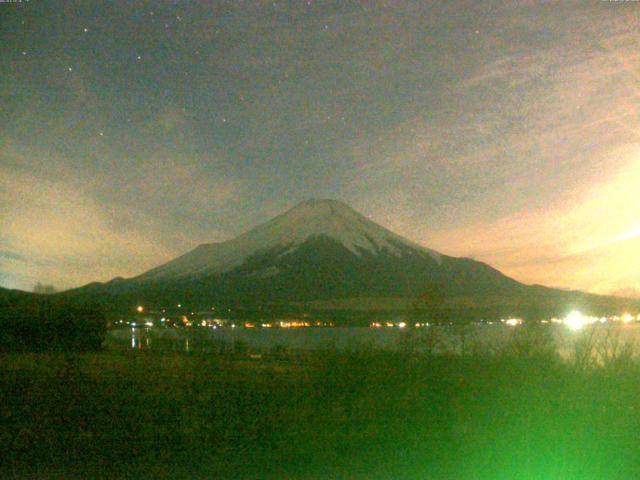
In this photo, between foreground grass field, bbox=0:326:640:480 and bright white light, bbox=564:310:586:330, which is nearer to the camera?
foreground grass field, bbox=0:326:640:480

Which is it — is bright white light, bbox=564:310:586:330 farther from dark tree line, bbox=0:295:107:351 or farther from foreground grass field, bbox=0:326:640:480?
dark tree line, bbox=0:295:107:351

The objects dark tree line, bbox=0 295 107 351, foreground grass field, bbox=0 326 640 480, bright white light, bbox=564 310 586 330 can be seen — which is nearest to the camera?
foreground grass field, bbox=0 326 640 480

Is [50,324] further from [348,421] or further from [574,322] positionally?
[348,421]

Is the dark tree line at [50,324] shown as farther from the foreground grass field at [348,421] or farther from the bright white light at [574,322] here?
the bright white light at [574,322]

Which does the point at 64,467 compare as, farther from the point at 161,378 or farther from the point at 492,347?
the point at 492,347

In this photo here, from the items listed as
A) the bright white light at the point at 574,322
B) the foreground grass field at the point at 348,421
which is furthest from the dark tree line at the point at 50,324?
the bright white light at the point at 574,322

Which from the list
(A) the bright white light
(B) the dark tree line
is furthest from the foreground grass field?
(B) the dark tree line
